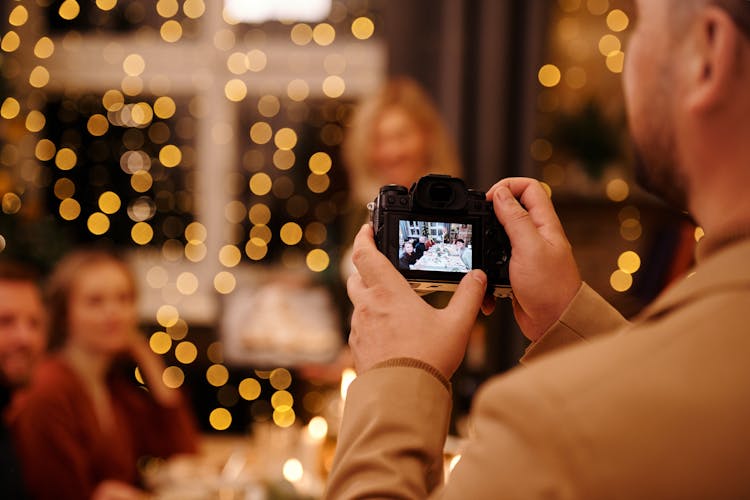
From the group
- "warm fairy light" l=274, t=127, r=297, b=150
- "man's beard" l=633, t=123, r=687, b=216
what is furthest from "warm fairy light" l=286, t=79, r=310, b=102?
"man's beard" l=633, t=123, r=687, b=216

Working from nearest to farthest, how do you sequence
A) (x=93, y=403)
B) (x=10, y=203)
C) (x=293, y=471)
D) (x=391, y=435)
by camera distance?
(x=391, y=435)
(x=293, y=471)
(x=93, y=403)
(x=10, y=203)

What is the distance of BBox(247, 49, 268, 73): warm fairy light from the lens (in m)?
3.44

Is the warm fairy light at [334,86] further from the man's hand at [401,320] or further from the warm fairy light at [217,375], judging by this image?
the man's hand at [401,320]

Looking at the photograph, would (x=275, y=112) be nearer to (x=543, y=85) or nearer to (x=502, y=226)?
(x=543, y=85)

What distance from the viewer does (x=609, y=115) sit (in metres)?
3.46

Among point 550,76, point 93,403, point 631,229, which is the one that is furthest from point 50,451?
point 631,229

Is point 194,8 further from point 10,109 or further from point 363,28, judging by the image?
point 10,109

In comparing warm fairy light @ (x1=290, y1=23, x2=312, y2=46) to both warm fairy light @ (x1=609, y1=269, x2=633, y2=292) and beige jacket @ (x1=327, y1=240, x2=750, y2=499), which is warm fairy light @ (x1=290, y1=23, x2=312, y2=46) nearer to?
warm fairy light @ (x1=609, y1=269, x2=633, y2=292)

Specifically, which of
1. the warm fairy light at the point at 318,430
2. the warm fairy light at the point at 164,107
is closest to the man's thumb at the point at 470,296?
the warm fairy light at the point at 318,430

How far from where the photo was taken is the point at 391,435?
568 millimetres

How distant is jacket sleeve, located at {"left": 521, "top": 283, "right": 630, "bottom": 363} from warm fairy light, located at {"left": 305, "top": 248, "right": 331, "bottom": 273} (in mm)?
2576

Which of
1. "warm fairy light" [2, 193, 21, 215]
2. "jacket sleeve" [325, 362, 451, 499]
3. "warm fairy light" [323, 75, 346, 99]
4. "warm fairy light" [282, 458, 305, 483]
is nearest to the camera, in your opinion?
"jacket sleeve" [325, 362, 451, 499]

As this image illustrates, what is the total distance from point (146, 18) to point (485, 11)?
158cm

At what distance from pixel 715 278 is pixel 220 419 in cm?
300
